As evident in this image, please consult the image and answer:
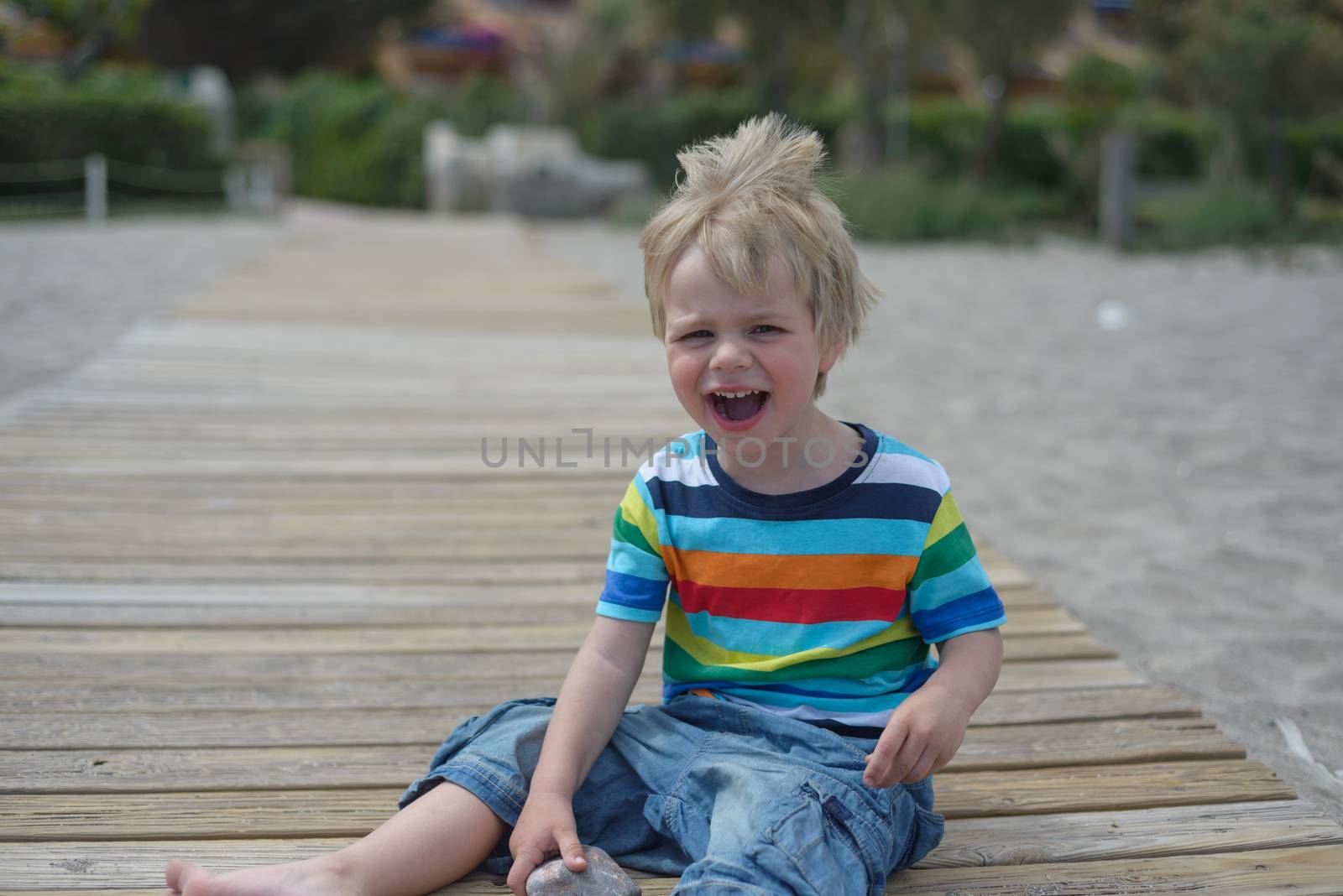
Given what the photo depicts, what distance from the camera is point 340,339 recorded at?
695cm

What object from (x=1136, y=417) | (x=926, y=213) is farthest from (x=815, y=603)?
(x=926, y=213)

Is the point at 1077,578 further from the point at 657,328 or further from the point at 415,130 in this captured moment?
the point at 415,130

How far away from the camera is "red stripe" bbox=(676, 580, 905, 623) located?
1.86 meters

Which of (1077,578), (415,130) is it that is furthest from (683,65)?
(1077,578)

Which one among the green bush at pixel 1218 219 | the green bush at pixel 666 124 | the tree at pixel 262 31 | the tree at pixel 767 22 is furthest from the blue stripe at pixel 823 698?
the tree at pixel 262 31

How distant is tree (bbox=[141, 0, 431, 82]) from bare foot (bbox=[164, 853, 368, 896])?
36.2 m

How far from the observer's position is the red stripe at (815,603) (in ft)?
6.09

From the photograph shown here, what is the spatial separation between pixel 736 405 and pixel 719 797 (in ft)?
1.86

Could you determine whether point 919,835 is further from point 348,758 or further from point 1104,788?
point 348,758

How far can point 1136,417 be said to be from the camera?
591 centimetres

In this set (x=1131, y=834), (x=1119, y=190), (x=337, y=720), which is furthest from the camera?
(x=1119, y=190)

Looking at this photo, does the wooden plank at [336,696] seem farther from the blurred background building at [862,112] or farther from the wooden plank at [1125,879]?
the blurred background building at [862,112]

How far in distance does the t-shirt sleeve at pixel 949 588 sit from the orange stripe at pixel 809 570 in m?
0.03

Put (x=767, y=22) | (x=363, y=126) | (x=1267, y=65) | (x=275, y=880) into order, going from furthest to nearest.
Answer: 1. (x=363, y=126)
2. (x=767, y=22)
3. (x=1267, y=65)
4. (x=275, y=880)
